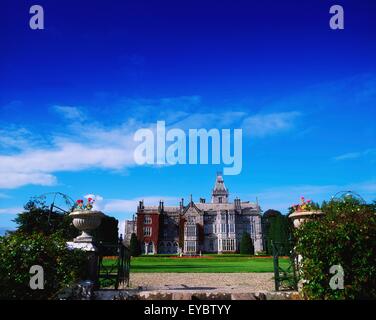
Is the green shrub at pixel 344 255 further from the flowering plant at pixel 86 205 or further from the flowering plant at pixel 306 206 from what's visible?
the flowering plant at pixel 86 205

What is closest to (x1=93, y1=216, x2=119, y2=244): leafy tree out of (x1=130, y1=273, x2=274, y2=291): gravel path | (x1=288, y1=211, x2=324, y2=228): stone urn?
(x1=130, y1=273, x2=274, y2=291): gravel path

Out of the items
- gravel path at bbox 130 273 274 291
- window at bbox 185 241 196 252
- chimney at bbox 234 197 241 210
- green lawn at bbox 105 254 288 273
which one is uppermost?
chimney at bbox 234 197 241 210

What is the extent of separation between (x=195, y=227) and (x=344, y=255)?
187ft

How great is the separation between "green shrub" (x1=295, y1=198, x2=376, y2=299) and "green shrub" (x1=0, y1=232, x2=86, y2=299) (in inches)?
156

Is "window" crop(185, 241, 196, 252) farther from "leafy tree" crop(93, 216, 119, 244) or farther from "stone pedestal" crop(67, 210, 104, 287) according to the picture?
"stone pedestal" crop(67, 210, 104, 287)

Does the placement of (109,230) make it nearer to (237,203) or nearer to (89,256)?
(89,256)

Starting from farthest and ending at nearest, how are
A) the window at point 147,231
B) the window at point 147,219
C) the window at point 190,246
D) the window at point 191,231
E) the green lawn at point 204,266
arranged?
the window at point 147,219, the window at point 191,231, the window at point 147,231, the window at point 190,246, the green lawn at point 204,266

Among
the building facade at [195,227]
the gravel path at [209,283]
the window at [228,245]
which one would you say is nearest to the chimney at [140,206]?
the building facade at [195,227]

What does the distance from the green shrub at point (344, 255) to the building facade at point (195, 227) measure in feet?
183

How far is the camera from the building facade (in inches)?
2392

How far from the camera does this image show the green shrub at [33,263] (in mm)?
5328
